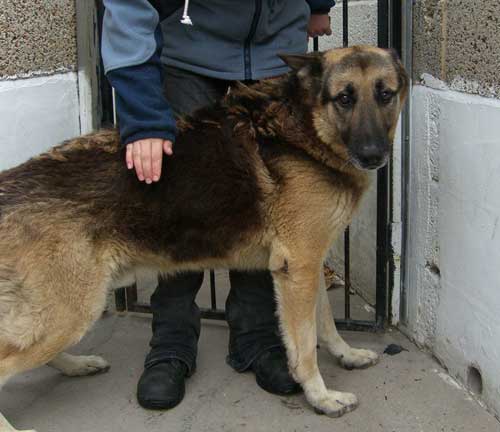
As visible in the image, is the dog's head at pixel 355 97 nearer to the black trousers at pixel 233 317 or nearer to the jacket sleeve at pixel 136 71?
the jacket sleeve at pixel 136 71

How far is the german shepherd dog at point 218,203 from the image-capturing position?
2785mm

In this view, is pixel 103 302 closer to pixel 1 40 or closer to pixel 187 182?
pixel 187 182

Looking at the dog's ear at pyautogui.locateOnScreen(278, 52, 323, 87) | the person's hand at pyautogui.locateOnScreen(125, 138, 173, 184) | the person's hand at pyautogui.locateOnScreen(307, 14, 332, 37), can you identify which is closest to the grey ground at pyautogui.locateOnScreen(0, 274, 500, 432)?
the person's hand at pyautogui.locateOnScreen(125, 138, 173, 184)

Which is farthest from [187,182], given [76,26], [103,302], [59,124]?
[76,26]

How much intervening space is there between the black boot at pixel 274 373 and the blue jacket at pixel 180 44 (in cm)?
126

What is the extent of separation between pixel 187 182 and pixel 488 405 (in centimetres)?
163

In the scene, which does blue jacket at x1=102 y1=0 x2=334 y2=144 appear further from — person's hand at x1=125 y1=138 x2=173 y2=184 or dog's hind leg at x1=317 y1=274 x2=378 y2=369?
dog's hind leg at x1=317 y1=274 x2=378 y2=369

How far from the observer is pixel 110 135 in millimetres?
3002

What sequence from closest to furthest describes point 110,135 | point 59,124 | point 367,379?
1. point 110,135
2. point 367,379
3. point 59,124

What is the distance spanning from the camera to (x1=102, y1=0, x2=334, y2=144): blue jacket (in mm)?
2818

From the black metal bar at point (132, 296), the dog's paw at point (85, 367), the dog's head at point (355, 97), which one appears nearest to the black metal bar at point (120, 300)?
the black metal bar at point (132, 296)

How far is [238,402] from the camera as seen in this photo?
3248 millimetres

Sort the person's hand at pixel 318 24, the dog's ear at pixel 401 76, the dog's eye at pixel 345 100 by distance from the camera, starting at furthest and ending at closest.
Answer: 1. the person's hand at pixel 318 24
2. the dog's ear at pixel 401 76
3. the dog's eye at pixel 345 100

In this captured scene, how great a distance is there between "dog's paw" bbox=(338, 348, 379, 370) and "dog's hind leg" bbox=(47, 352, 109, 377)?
123 cm
